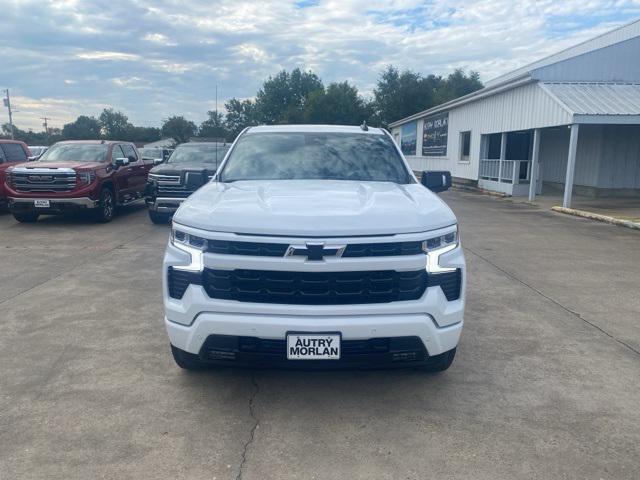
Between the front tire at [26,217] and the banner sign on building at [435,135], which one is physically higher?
the banner sign on building at [435,135]

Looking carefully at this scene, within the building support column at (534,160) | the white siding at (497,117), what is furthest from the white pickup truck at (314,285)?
the building support column at (534,160)

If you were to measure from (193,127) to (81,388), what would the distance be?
68.3 meters

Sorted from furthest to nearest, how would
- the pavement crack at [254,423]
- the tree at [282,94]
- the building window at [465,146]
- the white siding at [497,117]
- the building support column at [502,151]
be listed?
the tree at [282,94]
the building window at [465,146]
the building support column at [502,151]
the white siding at [497,117]
the pavement crack at [254,423]

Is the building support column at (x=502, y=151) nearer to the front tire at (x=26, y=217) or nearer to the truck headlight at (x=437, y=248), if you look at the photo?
the front tire at (x=26, y=217)

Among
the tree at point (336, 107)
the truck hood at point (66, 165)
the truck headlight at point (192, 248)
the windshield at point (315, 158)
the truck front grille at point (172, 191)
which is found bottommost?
the truck front grille at point (172, 191)

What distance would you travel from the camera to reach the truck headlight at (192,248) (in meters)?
3.41

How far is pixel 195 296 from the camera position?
3.38 metres

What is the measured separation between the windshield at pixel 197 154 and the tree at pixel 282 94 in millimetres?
75146

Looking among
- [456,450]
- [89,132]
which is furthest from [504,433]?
[89,132]

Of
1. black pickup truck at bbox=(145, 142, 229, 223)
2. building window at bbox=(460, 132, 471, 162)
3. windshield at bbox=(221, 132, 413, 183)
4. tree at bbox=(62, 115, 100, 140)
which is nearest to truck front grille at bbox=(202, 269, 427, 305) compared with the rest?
windshield at bbox=(221, 132, 413, 183)

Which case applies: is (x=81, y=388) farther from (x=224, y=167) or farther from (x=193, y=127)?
(x=193, y=127)

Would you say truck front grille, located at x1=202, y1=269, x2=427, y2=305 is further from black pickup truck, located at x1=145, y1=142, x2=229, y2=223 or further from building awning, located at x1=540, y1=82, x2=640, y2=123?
building awning, located at x1=540, y1=82, x2=640, y2=123

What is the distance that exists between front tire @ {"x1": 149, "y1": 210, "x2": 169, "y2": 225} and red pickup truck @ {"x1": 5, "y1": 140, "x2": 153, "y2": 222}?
1.06 m

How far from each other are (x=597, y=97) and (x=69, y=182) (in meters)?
14.7
